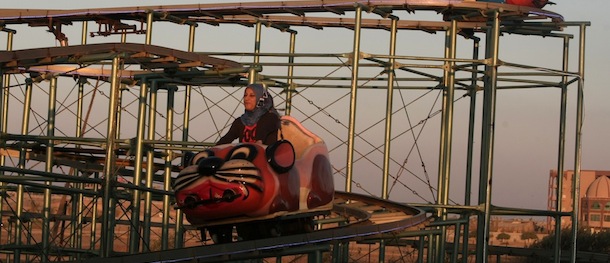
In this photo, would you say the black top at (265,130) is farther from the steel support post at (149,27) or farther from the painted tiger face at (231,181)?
the steel support post at (149,27)

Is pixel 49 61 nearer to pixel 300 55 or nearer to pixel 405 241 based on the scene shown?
pixel 300 55

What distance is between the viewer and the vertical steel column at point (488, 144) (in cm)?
2794

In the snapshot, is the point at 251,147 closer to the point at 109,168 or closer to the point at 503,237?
the point at 109,168

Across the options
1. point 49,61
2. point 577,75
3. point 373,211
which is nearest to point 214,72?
point 49,61

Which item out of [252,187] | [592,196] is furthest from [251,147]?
[592,196]

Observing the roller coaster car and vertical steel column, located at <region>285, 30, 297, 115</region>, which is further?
vertical steel column, located at <region>285, 30, 297, 115</region>

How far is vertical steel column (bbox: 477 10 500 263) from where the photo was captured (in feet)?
91.7

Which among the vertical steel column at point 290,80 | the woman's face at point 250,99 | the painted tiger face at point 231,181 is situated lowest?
the painted tiger face at point 231,181

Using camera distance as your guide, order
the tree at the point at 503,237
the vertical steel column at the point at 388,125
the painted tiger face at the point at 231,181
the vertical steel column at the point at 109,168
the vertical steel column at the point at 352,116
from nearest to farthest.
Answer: the painted tiger face at the point at 231,181 < the vertical steel column at the point at 109,168 < the vertical steel column at the point at 352,116 < the vertical steel column at the point at 388,125 < the tree at the point at 503,237

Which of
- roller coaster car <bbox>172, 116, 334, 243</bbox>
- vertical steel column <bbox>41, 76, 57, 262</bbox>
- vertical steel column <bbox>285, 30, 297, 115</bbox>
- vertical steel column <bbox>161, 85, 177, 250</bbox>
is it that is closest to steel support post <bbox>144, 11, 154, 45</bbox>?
vertical steel column <bbox>161, 85, 177, 250</bbox>

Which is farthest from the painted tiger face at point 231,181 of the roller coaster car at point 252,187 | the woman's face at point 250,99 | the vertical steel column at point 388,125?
the vertical steel column at point 388,125

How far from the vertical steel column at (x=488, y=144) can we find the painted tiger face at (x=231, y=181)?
14231mm

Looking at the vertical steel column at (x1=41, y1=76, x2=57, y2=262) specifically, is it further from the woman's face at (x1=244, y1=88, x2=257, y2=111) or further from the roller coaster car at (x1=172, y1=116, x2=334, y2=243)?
the woman's face at (x1=244, y1=88, x2=257, y2=111)

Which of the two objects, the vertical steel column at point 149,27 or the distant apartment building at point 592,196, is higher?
the vertical steel column at point 149,27
